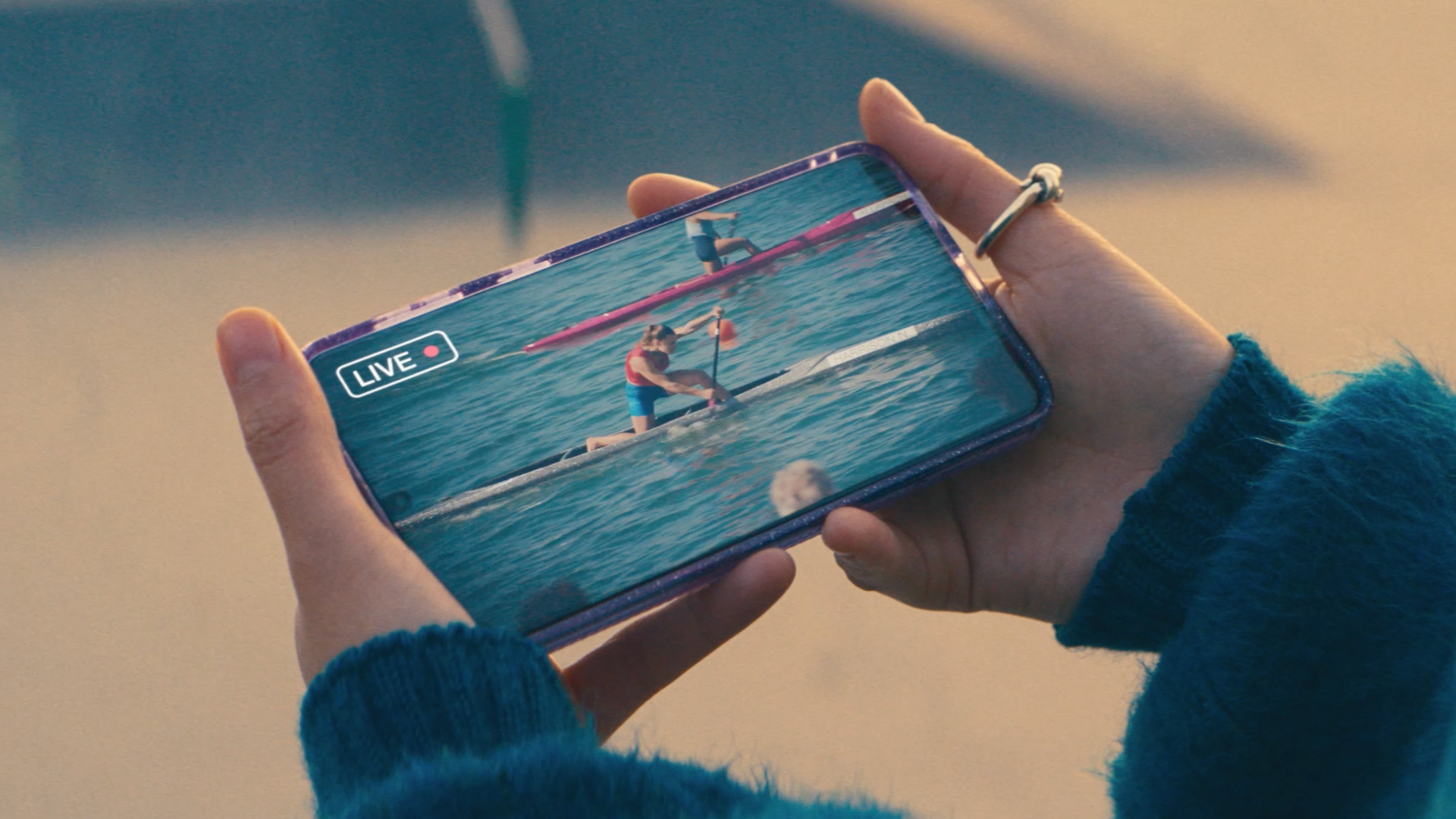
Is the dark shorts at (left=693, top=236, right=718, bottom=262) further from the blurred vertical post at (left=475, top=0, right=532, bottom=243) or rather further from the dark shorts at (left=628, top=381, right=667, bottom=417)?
the blurred vertical post at (left=475, top=0, right=532, bottom=243)

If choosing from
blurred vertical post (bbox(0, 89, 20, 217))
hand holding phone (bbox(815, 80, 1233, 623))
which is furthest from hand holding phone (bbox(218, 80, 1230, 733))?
blurred vertical post (bbox(0, 89, 20, 217))

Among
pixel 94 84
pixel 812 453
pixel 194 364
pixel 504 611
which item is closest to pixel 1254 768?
pixel 812 453

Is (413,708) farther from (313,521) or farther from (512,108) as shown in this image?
(512,108)

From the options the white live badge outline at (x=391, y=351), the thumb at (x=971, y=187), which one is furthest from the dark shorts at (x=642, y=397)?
the thumb at (x=971, y=187)

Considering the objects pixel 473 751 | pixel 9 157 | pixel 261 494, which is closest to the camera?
pixel 473 751

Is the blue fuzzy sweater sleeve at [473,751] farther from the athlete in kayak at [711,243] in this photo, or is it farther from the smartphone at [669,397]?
the athlete in kayak at [711,243]

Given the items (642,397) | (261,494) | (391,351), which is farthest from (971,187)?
(261,494)
